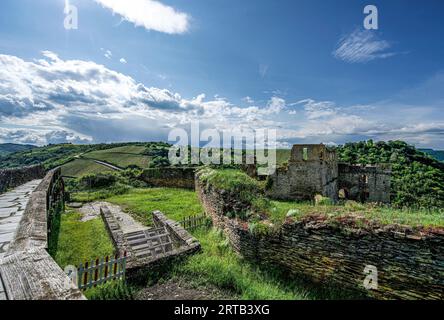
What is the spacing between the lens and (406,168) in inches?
1722

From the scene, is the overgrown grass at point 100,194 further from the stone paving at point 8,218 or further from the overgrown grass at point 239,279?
the overgrown grass at point 239,279

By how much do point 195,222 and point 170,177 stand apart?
15537 millimetres

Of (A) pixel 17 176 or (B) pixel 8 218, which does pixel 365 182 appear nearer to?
(B) pixel 8 218

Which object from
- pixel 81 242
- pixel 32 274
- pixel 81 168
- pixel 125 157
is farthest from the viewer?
pixel 125 157

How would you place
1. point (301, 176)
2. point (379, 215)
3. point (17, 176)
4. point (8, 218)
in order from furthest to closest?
point (301, 176)
point (17, 176)
point (379, 215)
point (8, 218)

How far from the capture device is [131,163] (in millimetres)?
60688

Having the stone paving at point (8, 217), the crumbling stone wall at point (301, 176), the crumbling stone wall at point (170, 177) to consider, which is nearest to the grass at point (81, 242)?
the stone paving at point (8, 217)

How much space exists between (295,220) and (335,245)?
1.14 metres

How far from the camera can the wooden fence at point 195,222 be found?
35.6ft

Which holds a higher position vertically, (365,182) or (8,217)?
(8,217)

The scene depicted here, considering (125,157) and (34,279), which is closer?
(34,279)

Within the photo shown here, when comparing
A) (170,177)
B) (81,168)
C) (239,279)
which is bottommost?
(81,168)

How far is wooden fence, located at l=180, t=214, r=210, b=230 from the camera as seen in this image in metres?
10.8

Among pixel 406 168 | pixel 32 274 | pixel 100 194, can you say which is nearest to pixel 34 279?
pixel 32 274
